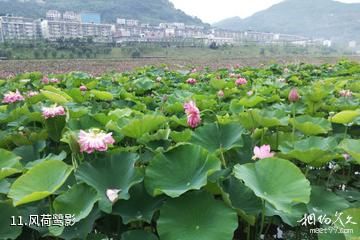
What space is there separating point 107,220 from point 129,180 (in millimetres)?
193

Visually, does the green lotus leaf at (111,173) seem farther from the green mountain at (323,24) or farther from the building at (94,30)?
the green mountain at (323,24)

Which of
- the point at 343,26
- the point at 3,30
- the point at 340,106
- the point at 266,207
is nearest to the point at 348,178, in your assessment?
the point at 340,106

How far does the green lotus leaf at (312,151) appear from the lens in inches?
53.8

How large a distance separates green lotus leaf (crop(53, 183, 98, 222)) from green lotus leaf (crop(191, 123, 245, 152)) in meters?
0.52

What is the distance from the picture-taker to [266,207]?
129cm

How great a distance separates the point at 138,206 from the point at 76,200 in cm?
21

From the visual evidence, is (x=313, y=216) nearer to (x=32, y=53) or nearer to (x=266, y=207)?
(x=266, y=207)

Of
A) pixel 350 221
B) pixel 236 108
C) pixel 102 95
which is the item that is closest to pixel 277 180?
pixel 350 221

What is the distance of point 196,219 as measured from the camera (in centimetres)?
116

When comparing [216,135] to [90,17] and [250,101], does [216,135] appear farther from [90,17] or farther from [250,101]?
[90,17]

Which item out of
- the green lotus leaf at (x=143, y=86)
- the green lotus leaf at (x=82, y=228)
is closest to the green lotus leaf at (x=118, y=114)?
the green lotus leaf at (x=82, y=228)

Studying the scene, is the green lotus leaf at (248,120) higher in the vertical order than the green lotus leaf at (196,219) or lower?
higher

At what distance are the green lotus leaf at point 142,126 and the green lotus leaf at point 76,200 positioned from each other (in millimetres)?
387

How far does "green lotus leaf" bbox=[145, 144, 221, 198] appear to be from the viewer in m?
1.23
